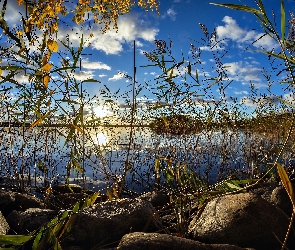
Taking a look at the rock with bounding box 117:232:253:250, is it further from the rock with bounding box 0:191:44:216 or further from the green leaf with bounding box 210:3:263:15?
the rock with bounding box 0:191:44:216

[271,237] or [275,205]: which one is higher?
[275,205]

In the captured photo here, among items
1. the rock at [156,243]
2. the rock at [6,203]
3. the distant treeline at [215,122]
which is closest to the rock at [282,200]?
the rock at [156,243]

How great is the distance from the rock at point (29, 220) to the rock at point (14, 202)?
0.68 m

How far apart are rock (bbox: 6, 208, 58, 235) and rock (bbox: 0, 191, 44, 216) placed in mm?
684

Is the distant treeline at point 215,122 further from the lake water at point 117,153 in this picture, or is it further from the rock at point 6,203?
the rock at point 6,203

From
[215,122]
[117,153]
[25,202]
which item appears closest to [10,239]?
[25,202]

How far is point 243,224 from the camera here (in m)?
2.82

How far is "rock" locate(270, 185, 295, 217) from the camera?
3.26 meters

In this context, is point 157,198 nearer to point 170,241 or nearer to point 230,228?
point 230,228

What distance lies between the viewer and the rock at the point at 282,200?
326cm

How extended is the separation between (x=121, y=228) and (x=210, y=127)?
10.4 ft

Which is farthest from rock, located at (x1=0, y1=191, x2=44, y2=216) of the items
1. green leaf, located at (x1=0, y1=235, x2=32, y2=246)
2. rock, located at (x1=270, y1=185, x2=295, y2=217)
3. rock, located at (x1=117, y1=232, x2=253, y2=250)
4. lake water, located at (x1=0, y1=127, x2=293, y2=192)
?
rock, located at (x1=270, y1=185, x2=295, y2=217)

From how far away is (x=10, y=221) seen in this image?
3.39m

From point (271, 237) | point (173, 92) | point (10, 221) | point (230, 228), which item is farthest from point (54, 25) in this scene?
point (271, 237)
